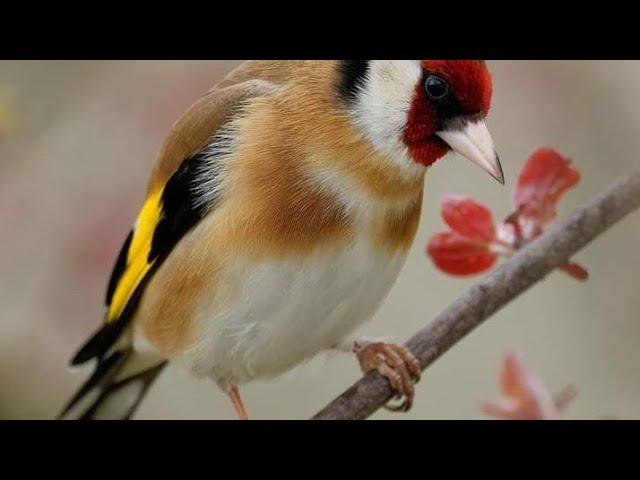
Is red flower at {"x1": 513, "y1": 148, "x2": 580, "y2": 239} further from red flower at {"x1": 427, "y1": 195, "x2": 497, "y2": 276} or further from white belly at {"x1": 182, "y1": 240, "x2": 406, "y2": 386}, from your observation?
white belly at {"x1": 182, "y1": 240, "x2": 406, "y2": 386}

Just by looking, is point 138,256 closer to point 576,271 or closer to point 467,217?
point 467,217

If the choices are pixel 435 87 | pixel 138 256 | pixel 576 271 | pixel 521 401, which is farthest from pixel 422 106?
pixel 138 256

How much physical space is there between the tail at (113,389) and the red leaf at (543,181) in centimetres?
78

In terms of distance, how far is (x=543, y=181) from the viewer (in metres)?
1.29

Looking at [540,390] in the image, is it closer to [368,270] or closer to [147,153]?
[368,270]

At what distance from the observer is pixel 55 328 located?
6.61ft

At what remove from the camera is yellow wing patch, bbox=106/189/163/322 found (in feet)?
5.28

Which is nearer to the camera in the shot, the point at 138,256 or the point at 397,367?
the point at 397,367

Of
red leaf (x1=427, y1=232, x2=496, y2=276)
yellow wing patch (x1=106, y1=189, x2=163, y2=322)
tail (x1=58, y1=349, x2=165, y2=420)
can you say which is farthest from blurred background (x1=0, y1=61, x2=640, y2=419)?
red leaf (x1=427, y1=232, x2=496, y2=276)

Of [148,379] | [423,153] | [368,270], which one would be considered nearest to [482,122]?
[423,153]

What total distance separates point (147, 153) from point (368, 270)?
90 cm

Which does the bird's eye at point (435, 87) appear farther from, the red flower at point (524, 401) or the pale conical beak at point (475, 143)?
the red flower at point (524, 401)

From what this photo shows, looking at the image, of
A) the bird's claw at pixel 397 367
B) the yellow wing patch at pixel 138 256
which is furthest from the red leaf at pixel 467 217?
the yellow wing patch at pixel 138 256

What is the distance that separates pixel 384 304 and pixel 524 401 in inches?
24.6
